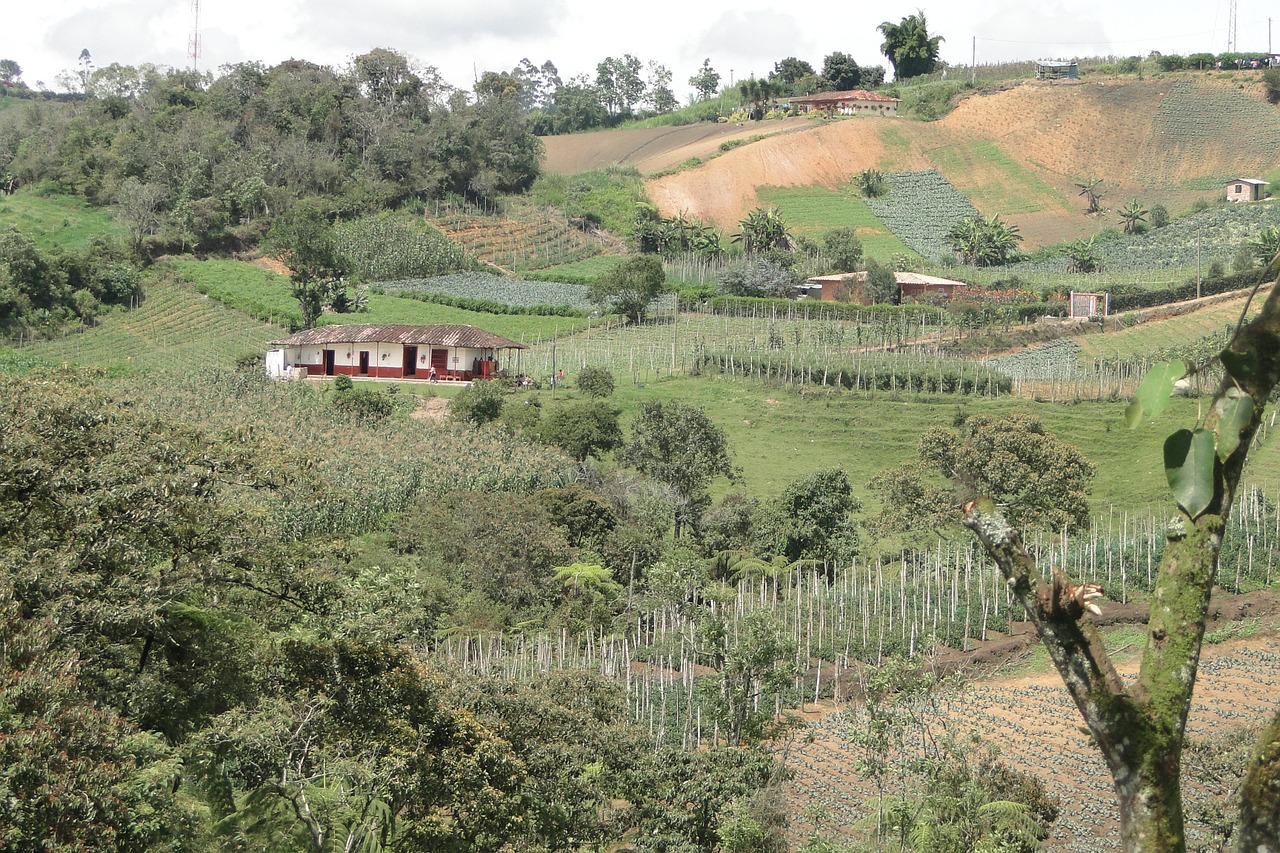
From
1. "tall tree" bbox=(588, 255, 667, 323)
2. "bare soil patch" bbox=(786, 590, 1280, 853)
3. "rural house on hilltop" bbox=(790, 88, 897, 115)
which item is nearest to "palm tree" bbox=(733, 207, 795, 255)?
"tall tree" bbox=(588, 255, 667, 323)

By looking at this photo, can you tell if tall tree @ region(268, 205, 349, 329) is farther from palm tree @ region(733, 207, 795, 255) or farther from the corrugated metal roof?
palm tree @ region(733, 207, 795, 255)

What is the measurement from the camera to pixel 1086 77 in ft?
332

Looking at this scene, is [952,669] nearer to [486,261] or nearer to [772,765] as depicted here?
[772,765]

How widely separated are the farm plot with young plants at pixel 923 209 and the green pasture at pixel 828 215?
1.04 meters

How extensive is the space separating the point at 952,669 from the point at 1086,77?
88.7 meters

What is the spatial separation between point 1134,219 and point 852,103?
87.7 feet

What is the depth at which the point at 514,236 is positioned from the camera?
75688 millimetres

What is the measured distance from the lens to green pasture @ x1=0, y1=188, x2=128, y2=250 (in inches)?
2616

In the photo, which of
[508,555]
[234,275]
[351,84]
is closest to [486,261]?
[234,275]

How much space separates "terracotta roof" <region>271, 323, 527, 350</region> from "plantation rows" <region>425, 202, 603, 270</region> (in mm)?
26709

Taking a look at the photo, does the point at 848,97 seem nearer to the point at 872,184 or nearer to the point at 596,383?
the point at 872,184

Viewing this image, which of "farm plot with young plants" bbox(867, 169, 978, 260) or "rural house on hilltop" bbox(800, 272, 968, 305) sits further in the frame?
"farm plot with young plants" bbox(867, 169, 978, 260)

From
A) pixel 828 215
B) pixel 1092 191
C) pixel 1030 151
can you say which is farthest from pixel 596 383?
pixel 1030 151

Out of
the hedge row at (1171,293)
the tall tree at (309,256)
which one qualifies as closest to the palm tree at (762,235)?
the hedge row at (1171,293)
